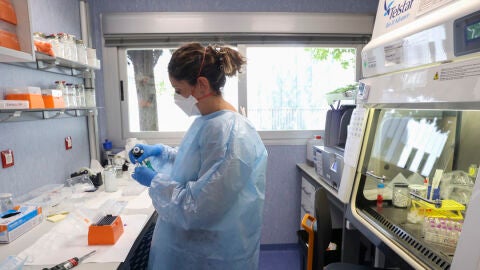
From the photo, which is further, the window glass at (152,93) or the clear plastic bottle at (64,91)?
the window glass at (152,93)

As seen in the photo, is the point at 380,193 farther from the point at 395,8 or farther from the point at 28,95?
the point at 28,95

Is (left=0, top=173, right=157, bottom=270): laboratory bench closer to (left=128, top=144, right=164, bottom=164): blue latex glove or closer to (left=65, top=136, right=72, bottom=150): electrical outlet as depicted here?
(left=128, top=144, right=164, bottom=164): blue latex glove

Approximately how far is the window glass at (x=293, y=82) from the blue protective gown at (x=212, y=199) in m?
1.54

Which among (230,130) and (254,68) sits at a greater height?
(254,68)

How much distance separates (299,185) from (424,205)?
1.56 m

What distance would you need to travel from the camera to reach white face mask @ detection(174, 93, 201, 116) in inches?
46.7

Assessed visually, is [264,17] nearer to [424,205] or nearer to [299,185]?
[299,185]

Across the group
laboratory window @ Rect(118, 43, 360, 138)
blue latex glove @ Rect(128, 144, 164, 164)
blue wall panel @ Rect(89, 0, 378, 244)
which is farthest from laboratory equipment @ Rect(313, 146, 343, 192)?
blue latex glove @ Rect(128, 144, 164, 164)

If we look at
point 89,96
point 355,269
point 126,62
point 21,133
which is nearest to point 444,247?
point 355,269

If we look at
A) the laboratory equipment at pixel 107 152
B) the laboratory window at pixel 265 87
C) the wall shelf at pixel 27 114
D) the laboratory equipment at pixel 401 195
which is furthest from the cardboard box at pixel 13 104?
the laboratory equipment at pixel 401 195

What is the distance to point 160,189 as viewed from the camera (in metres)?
1.06

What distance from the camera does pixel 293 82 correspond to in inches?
103

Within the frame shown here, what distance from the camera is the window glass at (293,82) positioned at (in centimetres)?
260

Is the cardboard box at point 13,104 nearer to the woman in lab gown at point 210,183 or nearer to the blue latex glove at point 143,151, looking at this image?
the blue latex glove at point 143,151
